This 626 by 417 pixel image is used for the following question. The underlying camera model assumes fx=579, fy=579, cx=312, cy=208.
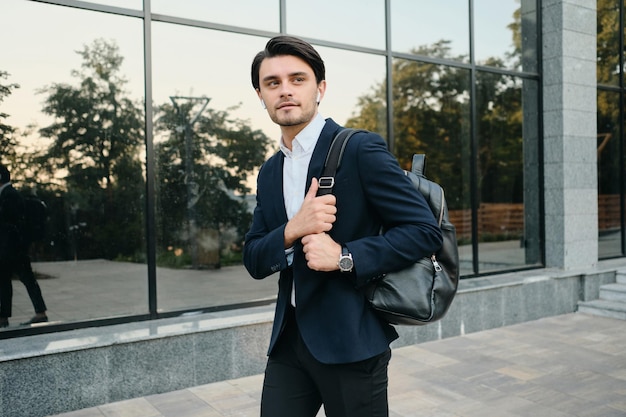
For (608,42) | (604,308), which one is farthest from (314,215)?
(608,42)

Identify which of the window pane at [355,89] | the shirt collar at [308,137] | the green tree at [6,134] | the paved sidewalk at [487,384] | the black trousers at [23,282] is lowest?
the paved sidewalk at [487,384]

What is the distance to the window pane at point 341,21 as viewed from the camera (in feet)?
23.6

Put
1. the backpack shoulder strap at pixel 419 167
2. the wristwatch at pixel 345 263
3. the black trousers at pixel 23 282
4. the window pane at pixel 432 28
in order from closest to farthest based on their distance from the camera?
1. the wristwatch at pixel 345 263
2. the backpack shoulder strap at pixel 419 167
3. the black trousers at pixel 23 282
4. the window pane at pixel 432 28

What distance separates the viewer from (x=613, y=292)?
788 centimetres

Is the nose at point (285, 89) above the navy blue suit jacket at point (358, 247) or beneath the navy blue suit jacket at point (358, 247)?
above

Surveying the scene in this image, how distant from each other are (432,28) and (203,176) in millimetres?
4037

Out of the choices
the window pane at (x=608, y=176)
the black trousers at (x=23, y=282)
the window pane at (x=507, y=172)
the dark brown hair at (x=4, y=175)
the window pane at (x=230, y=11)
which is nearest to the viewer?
the black trousers at (x=23, y=282)

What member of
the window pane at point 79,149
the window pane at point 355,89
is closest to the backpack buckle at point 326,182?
the window pane at point 79,149

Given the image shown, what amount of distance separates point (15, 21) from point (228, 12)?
2.34 meters

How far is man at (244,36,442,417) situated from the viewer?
1.74m

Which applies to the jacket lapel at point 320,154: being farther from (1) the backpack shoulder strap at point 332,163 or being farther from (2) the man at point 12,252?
(2) the man at point 12,252

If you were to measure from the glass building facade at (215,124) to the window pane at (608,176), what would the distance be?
0.11 ft

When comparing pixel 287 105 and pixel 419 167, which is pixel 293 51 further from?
pixel 419 167

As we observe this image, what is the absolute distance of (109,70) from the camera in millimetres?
6289
